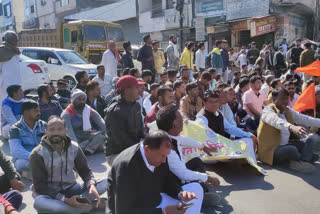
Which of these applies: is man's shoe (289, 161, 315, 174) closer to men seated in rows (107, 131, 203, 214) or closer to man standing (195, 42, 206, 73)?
men seated in rows (107, 131, 203, 214)

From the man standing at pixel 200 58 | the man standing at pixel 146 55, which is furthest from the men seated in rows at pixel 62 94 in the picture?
the man standing at pixel 200 58

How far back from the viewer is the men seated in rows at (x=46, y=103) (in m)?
5.74

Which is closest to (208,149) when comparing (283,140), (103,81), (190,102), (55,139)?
(283,140)

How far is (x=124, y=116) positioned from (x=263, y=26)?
17546 mm

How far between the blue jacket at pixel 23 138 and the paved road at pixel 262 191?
0.45 metres

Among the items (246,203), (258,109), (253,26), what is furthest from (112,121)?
(253,26)

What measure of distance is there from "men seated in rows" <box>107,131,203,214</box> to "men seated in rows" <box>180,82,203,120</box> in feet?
9.46

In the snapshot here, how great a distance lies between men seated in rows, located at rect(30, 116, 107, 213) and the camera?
10.4 feet

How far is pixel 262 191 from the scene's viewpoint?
406 centimetres

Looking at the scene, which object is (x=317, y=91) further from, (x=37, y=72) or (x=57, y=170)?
(x=37, y=72)

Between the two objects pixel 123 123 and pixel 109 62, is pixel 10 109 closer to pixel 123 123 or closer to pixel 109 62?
pixel 123 123

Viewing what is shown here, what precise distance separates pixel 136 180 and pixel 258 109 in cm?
469

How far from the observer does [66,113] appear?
216 inches

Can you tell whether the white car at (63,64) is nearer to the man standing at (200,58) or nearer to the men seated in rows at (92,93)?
the man standing at (200,58)
